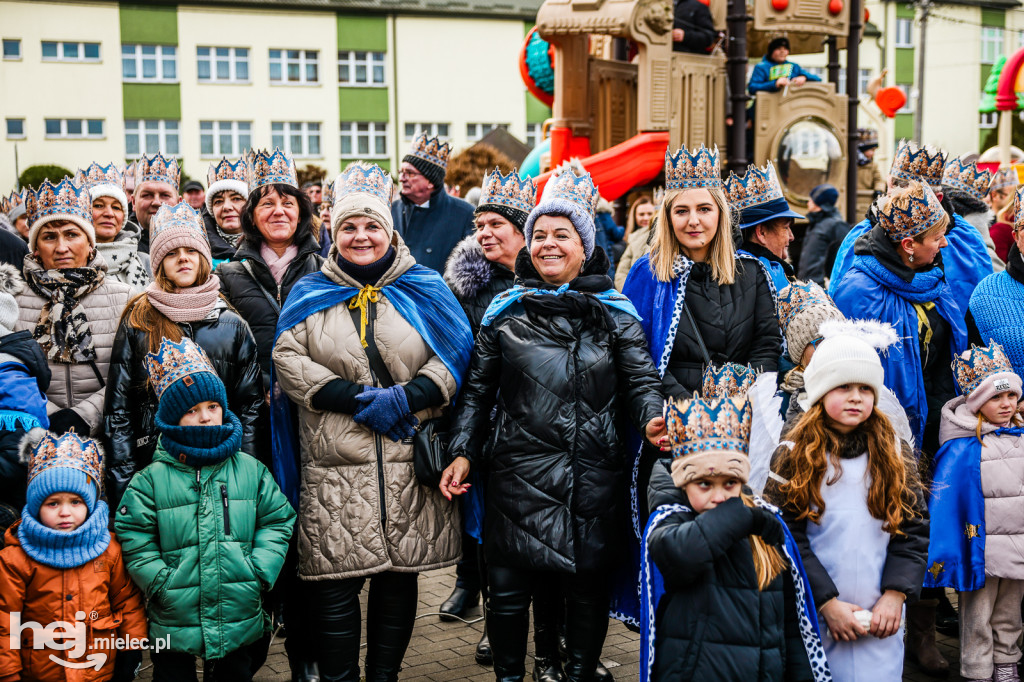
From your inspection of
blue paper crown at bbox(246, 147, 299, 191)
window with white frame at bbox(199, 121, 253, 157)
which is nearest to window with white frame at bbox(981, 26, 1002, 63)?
window with white frame at bbox(199, 121, 253, 157)

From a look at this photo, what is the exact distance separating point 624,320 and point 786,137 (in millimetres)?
7157

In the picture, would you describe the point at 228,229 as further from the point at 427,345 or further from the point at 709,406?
the point at 709,406

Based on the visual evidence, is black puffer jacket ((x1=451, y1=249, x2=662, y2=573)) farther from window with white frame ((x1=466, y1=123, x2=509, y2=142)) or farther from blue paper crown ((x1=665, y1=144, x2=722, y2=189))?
window with white frame ((x1=466, y1=123, x2=509, y2=142))

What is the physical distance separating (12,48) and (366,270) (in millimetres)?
38084

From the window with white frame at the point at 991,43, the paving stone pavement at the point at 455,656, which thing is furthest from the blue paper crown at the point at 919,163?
the window with white frame at the point at 991,43

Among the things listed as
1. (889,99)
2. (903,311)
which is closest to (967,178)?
(903,311)

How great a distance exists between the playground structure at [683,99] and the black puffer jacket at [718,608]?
6.82 metres

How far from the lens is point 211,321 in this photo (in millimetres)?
4340

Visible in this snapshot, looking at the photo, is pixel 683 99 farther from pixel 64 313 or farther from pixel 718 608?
pixel 718 608

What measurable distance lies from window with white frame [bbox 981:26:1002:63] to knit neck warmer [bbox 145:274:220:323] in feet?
152

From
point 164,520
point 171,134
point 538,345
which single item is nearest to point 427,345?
point 538,345

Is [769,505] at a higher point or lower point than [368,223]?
lower

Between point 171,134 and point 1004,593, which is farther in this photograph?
point 171,134

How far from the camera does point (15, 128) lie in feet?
120
